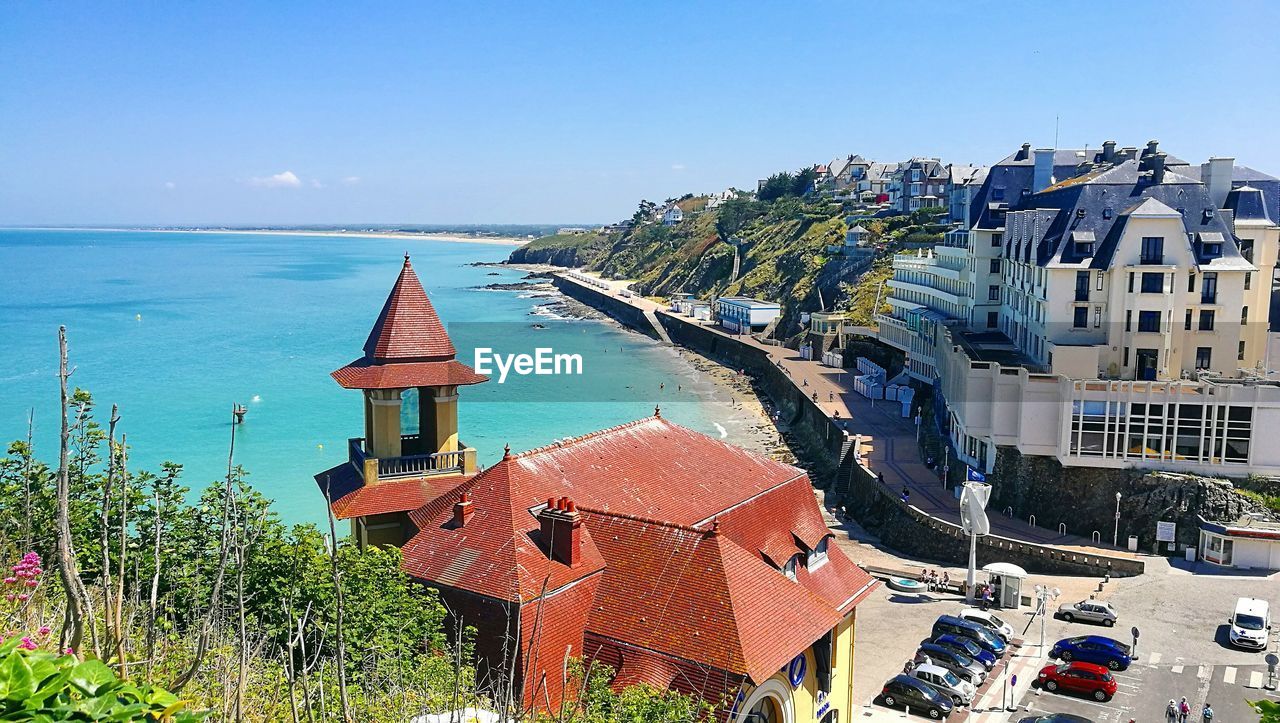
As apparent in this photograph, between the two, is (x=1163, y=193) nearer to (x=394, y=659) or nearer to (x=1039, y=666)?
(x=1039, y=666)

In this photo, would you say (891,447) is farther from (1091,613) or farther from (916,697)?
(916,697)

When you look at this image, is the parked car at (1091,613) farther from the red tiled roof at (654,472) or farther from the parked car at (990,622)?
the red tiled roof at (654,472)

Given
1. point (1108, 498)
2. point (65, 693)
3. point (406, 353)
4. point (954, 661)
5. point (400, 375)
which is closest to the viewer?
point (65, 693)

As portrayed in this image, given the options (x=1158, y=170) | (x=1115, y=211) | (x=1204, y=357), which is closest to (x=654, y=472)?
(x=1204, y=357)

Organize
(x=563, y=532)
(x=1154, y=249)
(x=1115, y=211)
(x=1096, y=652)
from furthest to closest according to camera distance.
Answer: (x=1115, y=211) < (x=1154, y=249) < (x=1096, y=652) < (x=563, y=532)

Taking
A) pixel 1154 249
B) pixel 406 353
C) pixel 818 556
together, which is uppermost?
pixel 1154 249

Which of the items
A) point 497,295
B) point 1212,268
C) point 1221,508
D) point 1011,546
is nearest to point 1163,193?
point 1212,268
